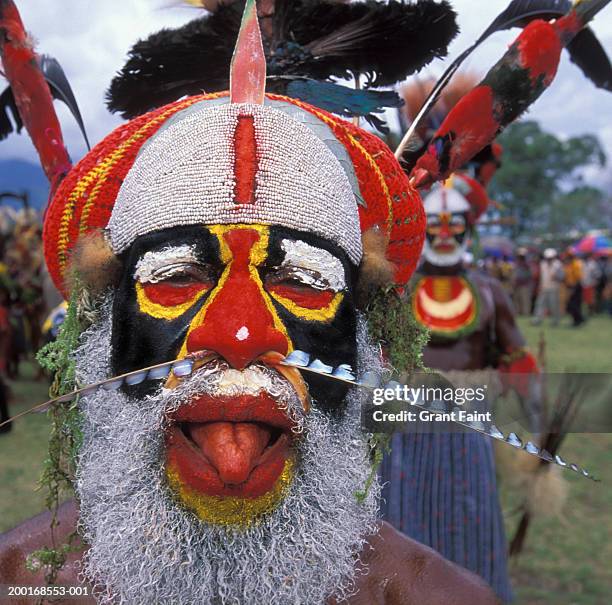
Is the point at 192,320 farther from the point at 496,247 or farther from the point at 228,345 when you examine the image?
the point at 496,247

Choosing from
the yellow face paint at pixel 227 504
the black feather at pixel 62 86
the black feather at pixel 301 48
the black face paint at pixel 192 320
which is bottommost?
the yellow face paint at pixel 227 504

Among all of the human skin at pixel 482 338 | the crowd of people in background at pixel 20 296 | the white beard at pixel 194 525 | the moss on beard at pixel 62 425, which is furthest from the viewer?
the crowd of people in background at pixel 20 296

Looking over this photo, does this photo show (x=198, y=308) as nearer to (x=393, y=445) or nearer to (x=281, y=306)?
(x=281, y=306)

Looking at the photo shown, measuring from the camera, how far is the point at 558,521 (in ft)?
17.8

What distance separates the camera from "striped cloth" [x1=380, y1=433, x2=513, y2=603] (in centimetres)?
354

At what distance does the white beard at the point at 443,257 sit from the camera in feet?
17.3

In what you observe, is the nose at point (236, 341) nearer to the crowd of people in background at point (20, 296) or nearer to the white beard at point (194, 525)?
the white beard at point (194, 525)

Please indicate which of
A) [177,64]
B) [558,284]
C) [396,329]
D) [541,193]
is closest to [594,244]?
[558,284]

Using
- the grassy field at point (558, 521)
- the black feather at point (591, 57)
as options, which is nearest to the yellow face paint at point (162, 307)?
the grassy field at point (558, 521)

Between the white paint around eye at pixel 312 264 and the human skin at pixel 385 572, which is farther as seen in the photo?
the human skin at pixel 385 572

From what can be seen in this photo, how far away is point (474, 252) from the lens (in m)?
5.80

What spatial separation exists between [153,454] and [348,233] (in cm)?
71

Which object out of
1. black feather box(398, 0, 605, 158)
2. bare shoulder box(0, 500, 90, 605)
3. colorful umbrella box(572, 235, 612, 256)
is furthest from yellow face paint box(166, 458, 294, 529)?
colorful umbrella box(572, 235, 612, 256)

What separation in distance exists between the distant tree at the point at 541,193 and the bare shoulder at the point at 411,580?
45.0 meters
